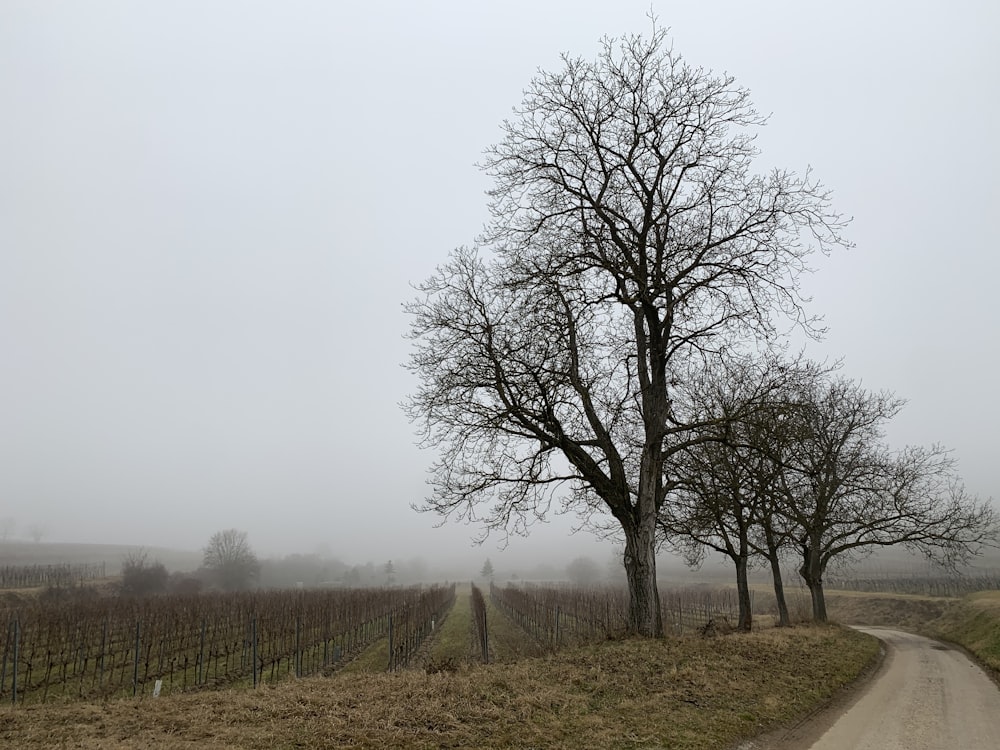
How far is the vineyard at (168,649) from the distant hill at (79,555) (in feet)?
361

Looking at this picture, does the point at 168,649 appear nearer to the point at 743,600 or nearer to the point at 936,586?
the point at 743,600

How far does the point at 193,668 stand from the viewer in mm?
22250

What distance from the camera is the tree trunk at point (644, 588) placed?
1118 cm

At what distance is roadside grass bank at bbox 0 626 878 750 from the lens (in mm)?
5422

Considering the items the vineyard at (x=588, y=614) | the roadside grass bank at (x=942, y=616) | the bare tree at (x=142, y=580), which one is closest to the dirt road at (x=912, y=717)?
the roadside grass bank at (x=942, y=616)

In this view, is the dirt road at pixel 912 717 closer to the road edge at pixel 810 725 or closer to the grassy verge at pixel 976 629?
the road edge at pixel 810 725

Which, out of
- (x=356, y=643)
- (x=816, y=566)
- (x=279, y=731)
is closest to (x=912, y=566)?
(x=816, y=566)

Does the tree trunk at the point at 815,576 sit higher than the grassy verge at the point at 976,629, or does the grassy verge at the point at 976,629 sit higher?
the tree trunk at the point at 815,576

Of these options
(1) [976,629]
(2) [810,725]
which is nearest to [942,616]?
(1) [976,629]

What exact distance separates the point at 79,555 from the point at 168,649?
158 meters

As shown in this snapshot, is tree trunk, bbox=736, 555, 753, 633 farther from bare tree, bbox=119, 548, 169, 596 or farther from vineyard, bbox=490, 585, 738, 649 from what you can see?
bare tree, bbox=119, 548, 169, 596

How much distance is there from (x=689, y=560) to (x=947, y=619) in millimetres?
13326

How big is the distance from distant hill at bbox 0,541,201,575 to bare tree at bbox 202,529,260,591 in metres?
39.9

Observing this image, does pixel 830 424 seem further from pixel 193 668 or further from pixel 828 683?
pixel 193 668
